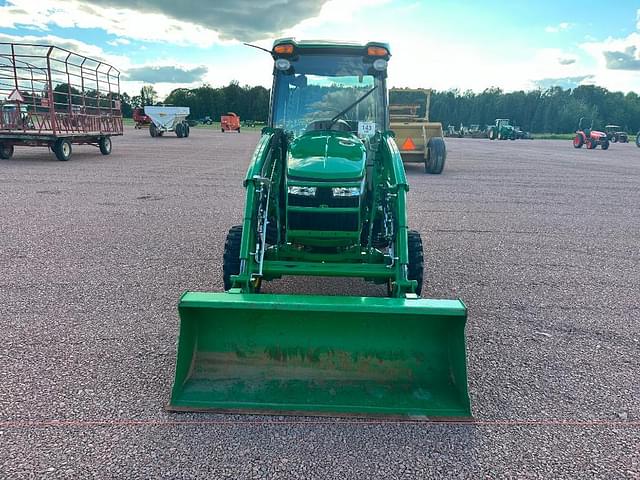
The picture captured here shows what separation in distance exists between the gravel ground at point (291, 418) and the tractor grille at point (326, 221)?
96 cm

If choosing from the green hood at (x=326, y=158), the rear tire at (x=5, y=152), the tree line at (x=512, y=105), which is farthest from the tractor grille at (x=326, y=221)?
the tree line at (x=512, y=105)

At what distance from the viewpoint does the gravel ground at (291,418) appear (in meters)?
2.50

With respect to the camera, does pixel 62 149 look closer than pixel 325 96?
No

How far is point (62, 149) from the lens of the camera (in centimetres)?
1584

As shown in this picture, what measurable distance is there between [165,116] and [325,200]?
32.5m

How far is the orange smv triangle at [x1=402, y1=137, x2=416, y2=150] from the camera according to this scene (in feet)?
48.6

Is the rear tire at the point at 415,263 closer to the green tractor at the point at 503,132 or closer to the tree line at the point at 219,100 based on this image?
the green tractor at the point at 503,132

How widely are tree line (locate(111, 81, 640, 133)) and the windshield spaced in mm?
75118

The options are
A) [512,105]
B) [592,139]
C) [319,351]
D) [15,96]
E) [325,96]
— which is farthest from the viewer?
[512,105]

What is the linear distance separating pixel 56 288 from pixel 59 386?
2.02m

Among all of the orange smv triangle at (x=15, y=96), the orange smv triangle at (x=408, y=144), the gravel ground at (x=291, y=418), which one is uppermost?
the orange smv triangle at (x=15, y=96)

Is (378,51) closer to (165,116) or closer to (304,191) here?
(304,191)

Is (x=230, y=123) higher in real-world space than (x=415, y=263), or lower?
higher

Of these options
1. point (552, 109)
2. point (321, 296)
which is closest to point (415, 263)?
point (321, 296)
